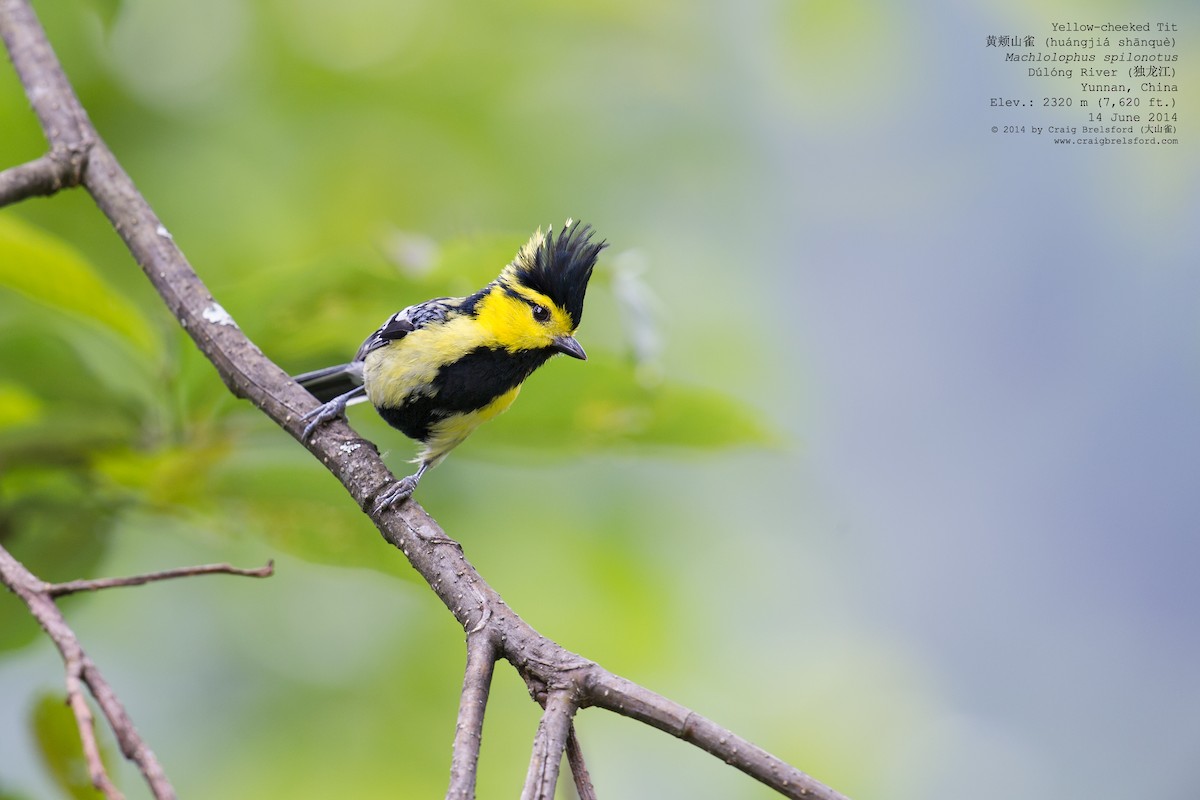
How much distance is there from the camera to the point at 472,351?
2.22 m

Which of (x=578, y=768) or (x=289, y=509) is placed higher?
(x=289, y=509)

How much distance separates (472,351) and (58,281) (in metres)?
0.81

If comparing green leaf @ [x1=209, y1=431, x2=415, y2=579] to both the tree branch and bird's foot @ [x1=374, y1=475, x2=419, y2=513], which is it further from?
bird's foot @ [x1=374, y1=475, x2=419, y2=513]

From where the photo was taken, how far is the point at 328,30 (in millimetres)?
3348

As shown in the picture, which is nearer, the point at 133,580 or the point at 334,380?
the point at 133,580

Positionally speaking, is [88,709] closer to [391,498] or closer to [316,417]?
[391,498]

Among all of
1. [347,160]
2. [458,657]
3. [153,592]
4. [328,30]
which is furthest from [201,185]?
[458,657]

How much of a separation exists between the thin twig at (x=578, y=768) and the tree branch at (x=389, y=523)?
2cm

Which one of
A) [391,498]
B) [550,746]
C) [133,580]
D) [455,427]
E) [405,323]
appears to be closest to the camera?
[550,746]

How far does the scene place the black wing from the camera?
2.33 metres

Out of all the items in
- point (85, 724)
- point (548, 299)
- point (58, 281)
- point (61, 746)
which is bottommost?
point (85, 724)

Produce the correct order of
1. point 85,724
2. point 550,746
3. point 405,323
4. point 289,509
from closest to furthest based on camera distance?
point 85,724 < point 550,746 < point 289,509 < point 405,323

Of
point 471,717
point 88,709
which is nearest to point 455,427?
point 471,717

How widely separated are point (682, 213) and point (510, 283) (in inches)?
74.4
